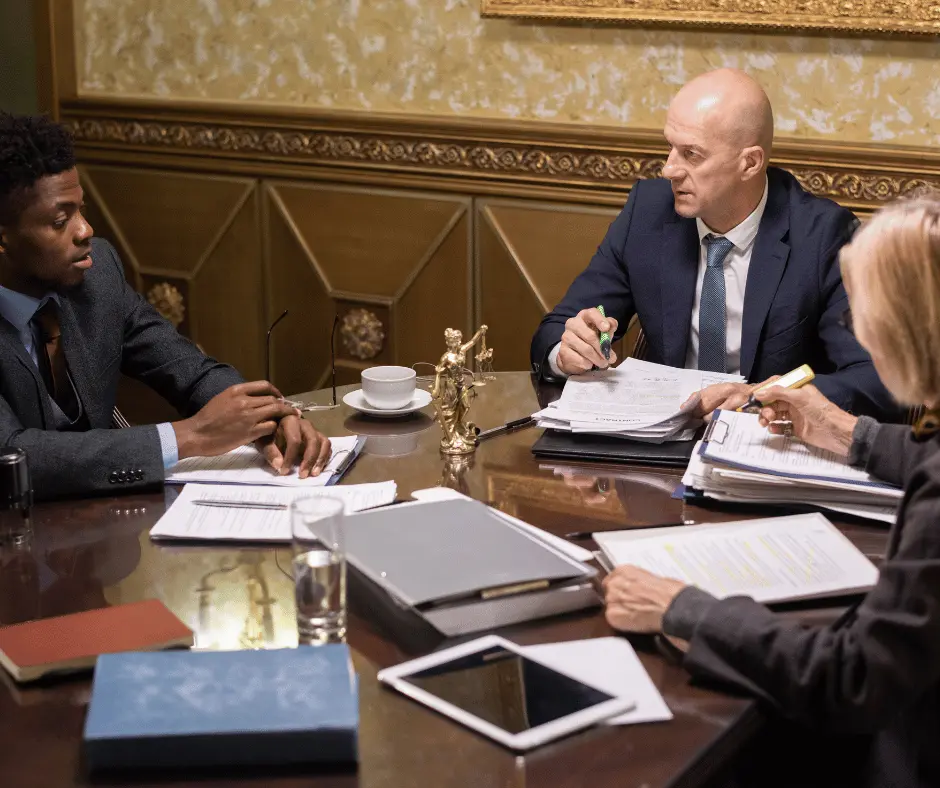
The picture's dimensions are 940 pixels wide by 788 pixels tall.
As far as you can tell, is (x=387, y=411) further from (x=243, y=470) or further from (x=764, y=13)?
(x=764, y=13)

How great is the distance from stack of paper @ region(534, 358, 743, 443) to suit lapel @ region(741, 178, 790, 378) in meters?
0.36

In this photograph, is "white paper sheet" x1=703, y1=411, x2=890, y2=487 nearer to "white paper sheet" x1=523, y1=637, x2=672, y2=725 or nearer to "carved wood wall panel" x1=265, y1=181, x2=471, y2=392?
"white paper sheet" x1=523, y1=637, x2=672, y2=725

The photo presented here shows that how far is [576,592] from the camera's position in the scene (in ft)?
5.19

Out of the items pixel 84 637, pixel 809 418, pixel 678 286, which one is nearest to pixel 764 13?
pixel 678 286

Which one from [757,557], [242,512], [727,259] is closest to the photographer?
[757,557]

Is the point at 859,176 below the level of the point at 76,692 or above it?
above

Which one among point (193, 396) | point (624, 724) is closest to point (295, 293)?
point (193, 396)

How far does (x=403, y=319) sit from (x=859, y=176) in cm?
164

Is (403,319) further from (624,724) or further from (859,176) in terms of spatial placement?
(624,724)

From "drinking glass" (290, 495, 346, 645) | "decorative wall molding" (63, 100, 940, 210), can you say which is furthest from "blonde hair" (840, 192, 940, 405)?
"decorative wall molding" (63, 100, 940, 210)

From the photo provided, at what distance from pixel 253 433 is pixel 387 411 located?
33 cm

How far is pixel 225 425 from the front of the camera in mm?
2121

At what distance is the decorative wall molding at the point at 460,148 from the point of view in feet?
11.8

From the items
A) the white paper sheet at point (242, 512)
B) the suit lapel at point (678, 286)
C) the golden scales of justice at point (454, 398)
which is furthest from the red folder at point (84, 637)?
the suit lapel at point (678, 286)
